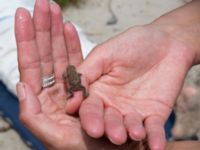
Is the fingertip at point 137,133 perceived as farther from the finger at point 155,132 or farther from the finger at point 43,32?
the finger at point 43,32

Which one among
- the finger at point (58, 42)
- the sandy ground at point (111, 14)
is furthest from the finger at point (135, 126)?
the sandy ground at point (111, 14)

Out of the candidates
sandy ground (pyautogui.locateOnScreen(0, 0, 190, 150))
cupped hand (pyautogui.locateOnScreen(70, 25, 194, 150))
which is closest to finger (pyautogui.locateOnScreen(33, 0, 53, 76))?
cupped hand (pyautogui.locateOnScreen(70, 25, 194, 150))

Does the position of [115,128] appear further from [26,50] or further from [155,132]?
[26,50]

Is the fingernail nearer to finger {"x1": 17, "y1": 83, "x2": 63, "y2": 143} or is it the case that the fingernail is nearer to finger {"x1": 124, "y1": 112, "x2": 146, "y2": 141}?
finger {"x1": 17, "y1": 83, "x2": 63, "y2": 143}

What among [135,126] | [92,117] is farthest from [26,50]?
[135,126]

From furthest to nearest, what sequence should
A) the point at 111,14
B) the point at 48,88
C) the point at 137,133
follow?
the point at 111,14 → the point at 48,88 → the point at 137,133

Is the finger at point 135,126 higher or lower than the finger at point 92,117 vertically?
lower

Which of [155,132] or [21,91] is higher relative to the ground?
[21,91]
